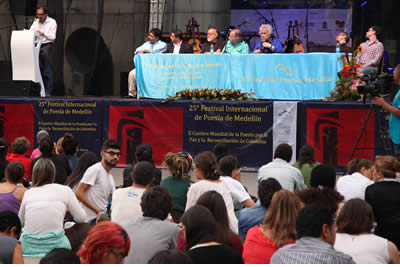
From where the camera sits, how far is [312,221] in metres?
3.81

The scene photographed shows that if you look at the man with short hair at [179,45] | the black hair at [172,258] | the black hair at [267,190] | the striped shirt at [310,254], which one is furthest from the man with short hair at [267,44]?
the black hair at [172,258]

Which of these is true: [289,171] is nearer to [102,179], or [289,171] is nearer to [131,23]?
[102,179]

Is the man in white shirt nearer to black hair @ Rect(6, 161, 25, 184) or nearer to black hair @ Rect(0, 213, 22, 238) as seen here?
black hair @ Rect(6, 161, 25, 184)

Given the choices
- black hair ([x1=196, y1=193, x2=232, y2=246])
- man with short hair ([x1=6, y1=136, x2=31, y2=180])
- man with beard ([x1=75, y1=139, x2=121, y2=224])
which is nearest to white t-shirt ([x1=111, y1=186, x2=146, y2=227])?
man with beard ([x1=75, y1=139, x2=121, y2=224])

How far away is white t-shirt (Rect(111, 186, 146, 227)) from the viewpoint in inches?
232

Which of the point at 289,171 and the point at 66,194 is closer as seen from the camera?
the point at 66,194

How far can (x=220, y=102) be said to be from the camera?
11672mm

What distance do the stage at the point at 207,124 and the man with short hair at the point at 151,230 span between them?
6.66m

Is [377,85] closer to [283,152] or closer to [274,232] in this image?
[283,152]

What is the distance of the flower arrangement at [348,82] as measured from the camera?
11.6 meters

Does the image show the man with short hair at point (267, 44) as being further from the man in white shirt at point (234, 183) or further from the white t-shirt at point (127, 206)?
the white t-shirt at point (127, 206)

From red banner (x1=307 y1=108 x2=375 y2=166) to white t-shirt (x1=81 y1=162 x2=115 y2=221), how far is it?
17.0ft

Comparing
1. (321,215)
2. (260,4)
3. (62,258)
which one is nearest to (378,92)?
(321,215)

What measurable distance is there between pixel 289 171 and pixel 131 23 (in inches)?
475
